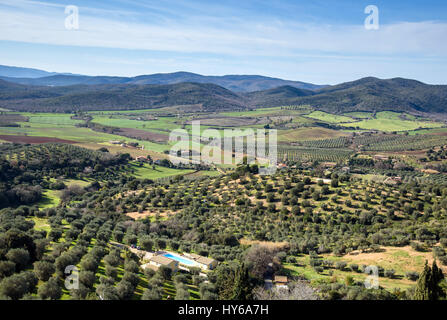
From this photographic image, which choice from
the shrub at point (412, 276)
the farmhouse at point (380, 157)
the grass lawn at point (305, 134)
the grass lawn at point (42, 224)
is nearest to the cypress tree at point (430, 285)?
the shrub at point (412, 276)

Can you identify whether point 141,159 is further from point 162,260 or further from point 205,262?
point 162,260

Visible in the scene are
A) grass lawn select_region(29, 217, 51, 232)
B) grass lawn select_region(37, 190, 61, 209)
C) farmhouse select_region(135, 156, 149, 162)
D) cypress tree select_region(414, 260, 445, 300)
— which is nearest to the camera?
cypress tree select_region(414, 260, 445, 300)

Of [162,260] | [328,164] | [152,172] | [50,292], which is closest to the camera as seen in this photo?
[50,292]

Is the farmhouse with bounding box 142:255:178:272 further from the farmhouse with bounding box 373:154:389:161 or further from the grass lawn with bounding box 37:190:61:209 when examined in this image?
the farmhouse with bounding box 373:154:389:161

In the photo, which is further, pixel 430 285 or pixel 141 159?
pixel 141 159

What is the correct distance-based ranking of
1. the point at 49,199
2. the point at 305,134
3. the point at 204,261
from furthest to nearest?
the point at 305,134
the point at 49,199
the point at 204,261

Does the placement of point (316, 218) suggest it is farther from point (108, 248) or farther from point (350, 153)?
point (350, 153)

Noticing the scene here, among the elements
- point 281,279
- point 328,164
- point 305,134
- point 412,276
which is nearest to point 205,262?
point 281,279

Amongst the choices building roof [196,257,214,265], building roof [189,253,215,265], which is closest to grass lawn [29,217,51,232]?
building roof [189,253,215,265]

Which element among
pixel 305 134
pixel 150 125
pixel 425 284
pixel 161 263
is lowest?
pixel 161 263

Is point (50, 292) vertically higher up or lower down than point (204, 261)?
higher up

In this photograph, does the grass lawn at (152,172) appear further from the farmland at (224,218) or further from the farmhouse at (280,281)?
the farmhouse at (280,281)

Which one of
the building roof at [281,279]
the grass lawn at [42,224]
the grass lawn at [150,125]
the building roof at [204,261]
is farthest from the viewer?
the grass lawn at [150,125]

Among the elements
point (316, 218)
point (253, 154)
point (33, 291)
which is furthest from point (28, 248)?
point (253, 154)
